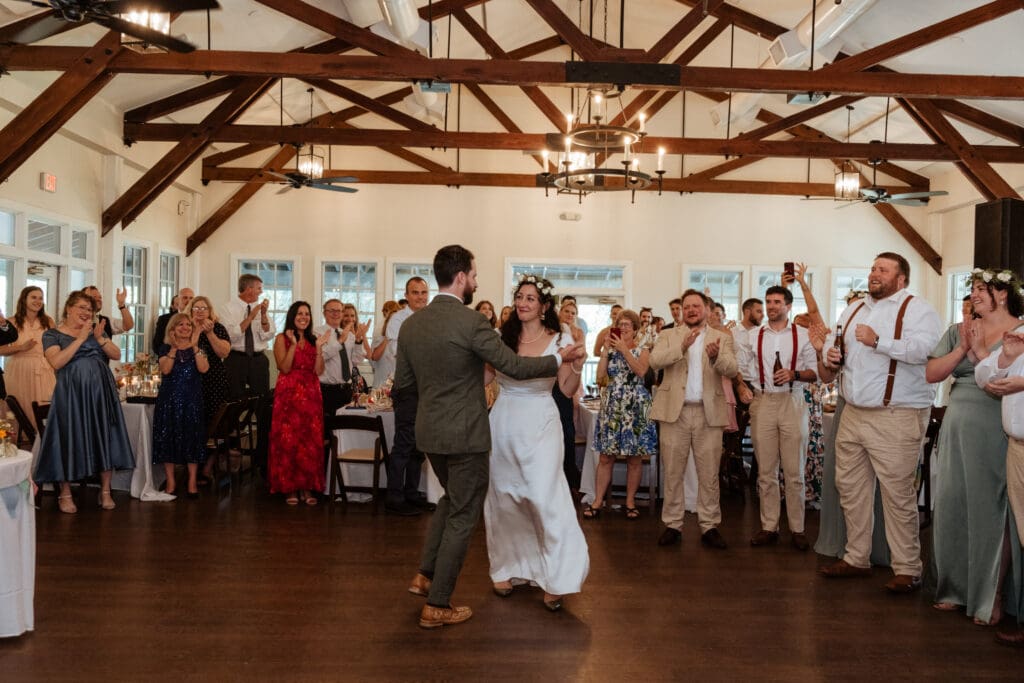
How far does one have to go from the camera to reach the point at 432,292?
46.2 ft

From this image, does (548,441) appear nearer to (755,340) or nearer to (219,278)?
(755,340)

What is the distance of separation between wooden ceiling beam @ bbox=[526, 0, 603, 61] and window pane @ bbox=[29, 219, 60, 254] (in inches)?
224

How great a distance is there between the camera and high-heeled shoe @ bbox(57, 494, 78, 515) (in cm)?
596

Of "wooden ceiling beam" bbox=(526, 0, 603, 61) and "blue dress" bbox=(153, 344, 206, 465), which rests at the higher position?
"wooden ceiling beam" bbox=(526, 0, 603, 61)

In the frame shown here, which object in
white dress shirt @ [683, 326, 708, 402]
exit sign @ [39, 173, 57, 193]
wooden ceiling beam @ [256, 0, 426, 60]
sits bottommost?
white dress shirt @ [683, 326, 708, 402]

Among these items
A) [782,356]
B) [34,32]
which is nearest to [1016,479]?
[782,356]

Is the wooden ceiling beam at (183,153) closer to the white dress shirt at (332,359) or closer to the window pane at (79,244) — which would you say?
the window pane at (79,244)

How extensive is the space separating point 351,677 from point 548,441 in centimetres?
139

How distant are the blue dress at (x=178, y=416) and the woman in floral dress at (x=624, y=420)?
315 centimetres

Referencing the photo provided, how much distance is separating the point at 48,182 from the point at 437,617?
7.34 metres

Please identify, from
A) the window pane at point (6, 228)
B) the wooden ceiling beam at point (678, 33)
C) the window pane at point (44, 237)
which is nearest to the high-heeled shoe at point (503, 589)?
the wooden ceiling beam at point (678, 33)

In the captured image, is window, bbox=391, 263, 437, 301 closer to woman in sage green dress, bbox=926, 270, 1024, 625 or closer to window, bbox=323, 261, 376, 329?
window, bbox=323, 261, 376, 329

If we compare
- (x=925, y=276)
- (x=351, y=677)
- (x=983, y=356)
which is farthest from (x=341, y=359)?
(x=925, y=276)

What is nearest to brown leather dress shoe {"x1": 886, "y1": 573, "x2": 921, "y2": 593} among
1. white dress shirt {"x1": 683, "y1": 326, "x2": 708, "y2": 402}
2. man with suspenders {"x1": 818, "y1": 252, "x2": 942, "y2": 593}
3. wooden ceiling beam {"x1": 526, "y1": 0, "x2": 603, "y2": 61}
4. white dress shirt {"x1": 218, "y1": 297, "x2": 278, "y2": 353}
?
man with suspenders {"x1": 818, "y1": 252, "x2": 942, "y2": 593}
